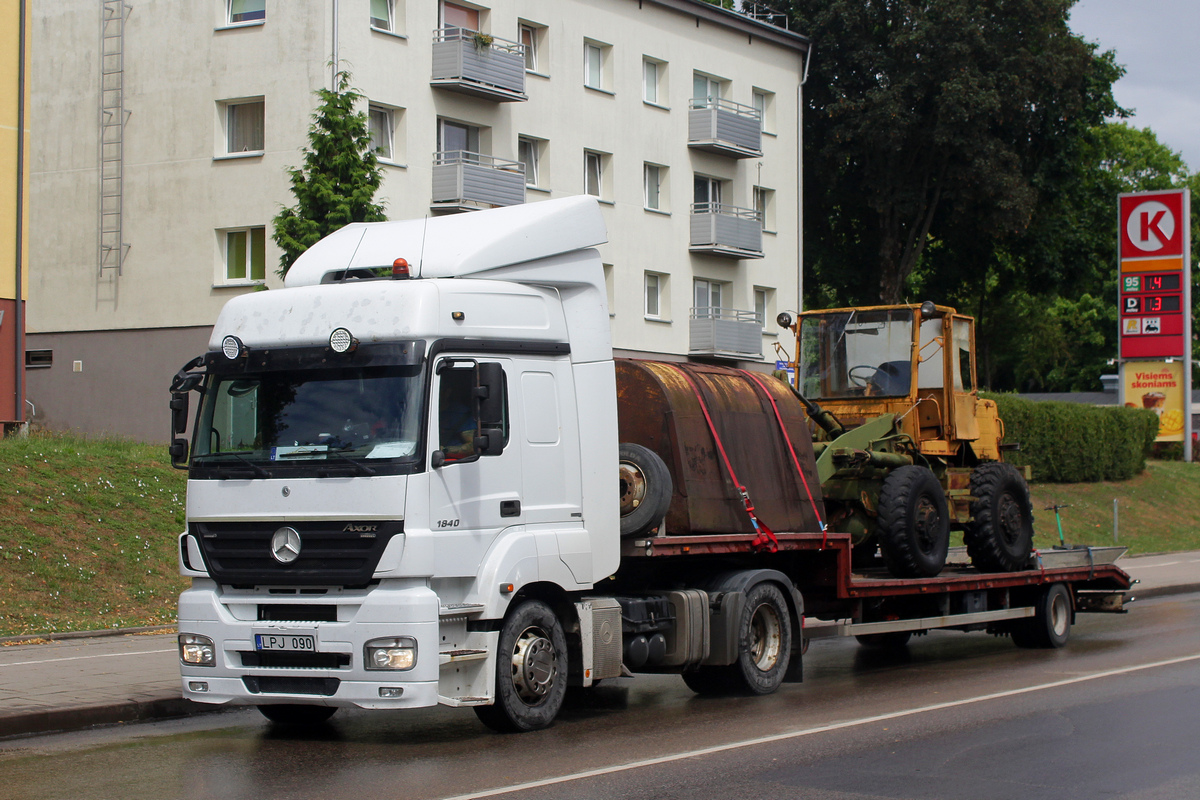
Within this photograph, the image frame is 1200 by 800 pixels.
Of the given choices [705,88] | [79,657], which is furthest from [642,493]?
[705,88]

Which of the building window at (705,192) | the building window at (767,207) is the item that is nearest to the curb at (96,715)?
the building window at (705,192)

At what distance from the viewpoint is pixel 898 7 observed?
44094 mm

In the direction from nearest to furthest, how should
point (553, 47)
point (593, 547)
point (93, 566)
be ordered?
point (593, 547), point (93, 566), point (553, 47)

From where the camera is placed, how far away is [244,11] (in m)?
31.0

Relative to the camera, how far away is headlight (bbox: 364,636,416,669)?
8508mm

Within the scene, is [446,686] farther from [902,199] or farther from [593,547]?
[902,199]

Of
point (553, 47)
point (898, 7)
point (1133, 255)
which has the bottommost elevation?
point (1133, 255)

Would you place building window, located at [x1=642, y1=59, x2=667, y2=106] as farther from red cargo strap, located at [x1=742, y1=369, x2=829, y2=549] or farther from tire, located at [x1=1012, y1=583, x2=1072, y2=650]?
red cargo strap, located at [x1=742, y1=369, x2=829, y2=549]

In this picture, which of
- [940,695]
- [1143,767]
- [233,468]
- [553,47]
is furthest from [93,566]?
[553,47]

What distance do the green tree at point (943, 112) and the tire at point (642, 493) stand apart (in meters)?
33.8

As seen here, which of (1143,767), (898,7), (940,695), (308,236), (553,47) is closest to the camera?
(1143,767)

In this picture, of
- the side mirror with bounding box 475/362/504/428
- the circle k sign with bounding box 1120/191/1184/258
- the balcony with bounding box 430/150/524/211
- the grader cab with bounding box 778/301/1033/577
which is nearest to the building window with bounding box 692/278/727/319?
the balcony with bounding box 430/150/524/211

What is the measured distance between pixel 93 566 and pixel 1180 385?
Answer: 1440 inches

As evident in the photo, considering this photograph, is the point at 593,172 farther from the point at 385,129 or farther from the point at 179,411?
the point at 179,411
